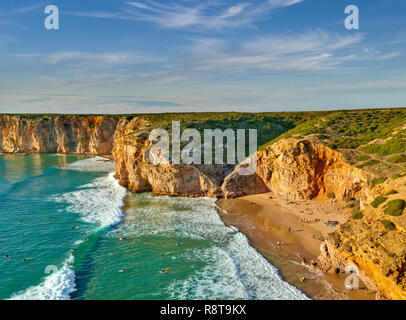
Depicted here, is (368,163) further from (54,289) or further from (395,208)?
(54,289)

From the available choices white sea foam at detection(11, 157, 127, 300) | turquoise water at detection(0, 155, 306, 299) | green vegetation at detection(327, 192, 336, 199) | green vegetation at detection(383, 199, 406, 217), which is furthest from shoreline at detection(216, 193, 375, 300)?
white sea foam at detection(11, 157, 127, 300)

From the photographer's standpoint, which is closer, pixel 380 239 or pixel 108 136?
pixel 380 239

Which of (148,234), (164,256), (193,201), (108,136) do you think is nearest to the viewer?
(164,256)

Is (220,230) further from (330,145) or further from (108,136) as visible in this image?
(108,136)

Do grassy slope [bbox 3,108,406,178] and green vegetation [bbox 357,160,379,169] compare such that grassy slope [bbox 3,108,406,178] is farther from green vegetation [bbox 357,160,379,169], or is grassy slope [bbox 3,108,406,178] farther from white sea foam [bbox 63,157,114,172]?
white sea foam [bbox 63,157,114,172]

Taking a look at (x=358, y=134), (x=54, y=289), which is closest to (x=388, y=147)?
(x=358, y=134)

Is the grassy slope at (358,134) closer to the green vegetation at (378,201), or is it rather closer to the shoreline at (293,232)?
the green vegetation at (378,201)
